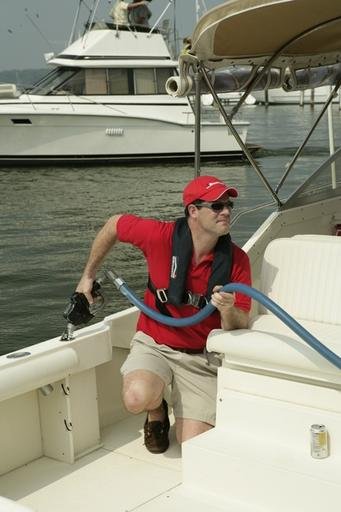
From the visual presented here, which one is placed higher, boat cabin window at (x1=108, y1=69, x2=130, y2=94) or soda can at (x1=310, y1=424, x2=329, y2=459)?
boat cabin window at (x1=108, y1=69, x2=130, y2=94)

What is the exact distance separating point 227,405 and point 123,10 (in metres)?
19.4

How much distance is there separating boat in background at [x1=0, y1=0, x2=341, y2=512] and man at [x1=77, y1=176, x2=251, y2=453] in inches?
7.6

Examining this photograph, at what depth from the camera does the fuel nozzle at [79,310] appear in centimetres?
354

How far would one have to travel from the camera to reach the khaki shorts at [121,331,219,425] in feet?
11.5

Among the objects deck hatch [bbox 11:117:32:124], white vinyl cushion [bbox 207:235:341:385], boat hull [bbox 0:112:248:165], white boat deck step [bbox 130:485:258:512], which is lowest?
white boat deck step [bbox 130:485:258:512]

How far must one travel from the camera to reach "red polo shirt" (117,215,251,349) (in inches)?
138

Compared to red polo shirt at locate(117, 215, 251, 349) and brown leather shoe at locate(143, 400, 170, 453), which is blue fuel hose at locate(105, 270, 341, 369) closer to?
red polo shirt at locate(117, 215, 251, 349)

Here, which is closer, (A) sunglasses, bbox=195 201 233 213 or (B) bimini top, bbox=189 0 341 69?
(A) sunglasses, bbox=195 201 233 213

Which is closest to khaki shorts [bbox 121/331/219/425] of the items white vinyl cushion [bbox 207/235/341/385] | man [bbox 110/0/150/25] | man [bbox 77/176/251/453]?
man [bbox 77/176/251/453]

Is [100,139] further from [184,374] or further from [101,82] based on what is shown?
[184,374]

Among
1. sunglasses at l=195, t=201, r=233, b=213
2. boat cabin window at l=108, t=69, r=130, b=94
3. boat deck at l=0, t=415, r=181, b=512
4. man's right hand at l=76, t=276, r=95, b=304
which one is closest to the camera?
boat deck at l=0, t=415, r=181, b=512

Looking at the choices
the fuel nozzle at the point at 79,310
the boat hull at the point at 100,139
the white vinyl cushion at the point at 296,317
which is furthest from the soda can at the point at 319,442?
the boat hull at the point at 100,139

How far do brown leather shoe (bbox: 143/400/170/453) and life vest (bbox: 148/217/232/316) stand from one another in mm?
574

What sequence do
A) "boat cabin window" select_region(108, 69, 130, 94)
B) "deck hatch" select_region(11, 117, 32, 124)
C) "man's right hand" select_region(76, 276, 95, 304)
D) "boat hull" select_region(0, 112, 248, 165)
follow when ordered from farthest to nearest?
"boat cabin window" select_region(108, 69, 130, 94) → "boat hull" select_region(0, 112, 248, 165) → "deck hatch" select_region(11, 117, 32, 124) → "man's right hand" select_region(76, 276, 95, 304)
